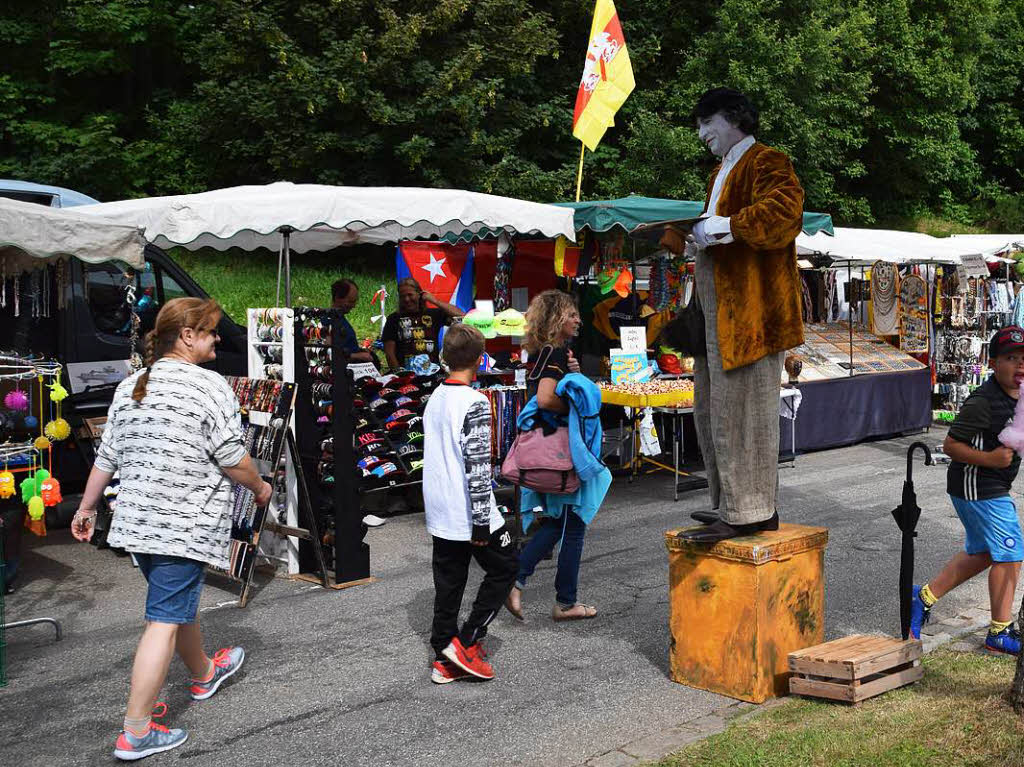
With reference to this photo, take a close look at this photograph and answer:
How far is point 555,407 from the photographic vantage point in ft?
18.7

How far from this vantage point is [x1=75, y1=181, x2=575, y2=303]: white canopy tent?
808 cm

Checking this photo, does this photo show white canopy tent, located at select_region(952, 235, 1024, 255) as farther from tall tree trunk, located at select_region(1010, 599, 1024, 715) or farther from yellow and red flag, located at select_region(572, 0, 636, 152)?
tall tree trunk, located at select_region(1010, 599, 1024, 715)

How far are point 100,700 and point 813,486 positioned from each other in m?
7.30

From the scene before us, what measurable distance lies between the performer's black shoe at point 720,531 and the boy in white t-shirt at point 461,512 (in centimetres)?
83

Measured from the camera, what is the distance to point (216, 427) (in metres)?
4.27

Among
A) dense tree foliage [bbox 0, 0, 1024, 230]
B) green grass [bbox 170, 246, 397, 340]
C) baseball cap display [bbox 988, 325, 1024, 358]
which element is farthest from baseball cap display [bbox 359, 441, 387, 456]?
dense tree foliage [bbox 0, 0, 1024, 230]

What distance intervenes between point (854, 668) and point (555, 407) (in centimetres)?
204

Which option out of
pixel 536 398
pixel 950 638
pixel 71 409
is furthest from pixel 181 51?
pixel 950 638

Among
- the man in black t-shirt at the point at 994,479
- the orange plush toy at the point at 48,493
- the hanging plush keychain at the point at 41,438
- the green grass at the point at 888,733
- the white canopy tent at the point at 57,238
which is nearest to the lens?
the green grass at the point at 888,733

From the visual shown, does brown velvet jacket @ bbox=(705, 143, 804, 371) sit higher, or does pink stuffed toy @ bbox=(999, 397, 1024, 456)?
brown velvet jacket @ bbox=(705, 143, 804, 371)

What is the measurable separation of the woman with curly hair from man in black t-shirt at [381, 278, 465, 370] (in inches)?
153

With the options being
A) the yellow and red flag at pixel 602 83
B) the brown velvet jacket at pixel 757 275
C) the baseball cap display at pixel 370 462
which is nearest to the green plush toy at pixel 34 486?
the baseball cap display at pixel 370 462

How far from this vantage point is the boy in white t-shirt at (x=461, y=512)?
4746mm

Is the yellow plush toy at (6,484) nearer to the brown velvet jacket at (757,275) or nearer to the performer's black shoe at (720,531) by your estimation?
the performer's black shoe at (720,531)
